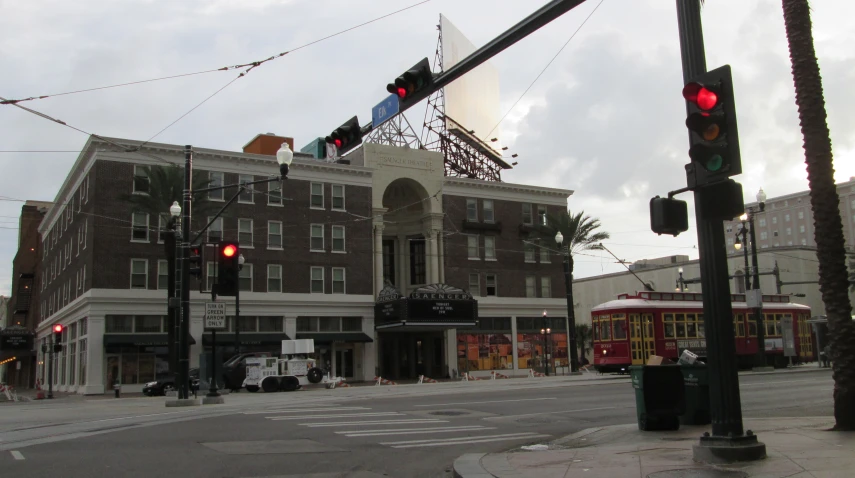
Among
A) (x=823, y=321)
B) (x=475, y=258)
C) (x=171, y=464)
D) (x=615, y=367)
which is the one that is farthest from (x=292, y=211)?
(x=171, y=464)

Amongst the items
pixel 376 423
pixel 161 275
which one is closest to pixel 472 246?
pixel 161 275

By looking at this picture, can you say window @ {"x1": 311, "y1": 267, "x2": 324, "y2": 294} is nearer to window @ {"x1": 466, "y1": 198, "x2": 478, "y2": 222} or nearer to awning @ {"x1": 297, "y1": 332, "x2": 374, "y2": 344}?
awning @ {"x1": 297, "y1": 332, "x2": 374, "y2": 344}

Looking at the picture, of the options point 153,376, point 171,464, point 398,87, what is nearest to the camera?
point 171,464

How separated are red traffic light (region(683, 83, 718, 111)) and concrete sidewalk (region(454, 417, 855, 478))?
3.94 metres

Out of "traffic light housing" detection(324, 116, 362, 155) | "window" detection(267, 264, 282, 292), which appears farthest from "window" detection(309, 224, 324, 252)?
"traffic light housing" detection(324, 116, 362, 155)

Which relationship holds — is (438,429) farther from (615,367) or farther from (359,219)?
(359,219)

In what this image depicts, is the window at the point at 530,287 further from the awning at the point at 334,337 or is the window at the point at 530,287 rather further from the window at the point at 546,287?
the awning at the point at 334,337

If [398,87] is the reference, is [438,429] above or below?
below

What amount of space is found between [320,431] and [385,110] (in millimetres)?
6101

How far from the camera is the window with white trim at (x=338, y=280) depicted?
4909 centimetres

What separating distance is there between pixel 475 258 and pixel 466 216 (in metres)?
3.09

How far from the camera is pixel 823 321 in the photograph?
1547 inches

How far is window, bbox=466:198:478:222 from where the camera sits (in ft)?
178

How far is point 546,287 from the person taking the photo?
57406mm
